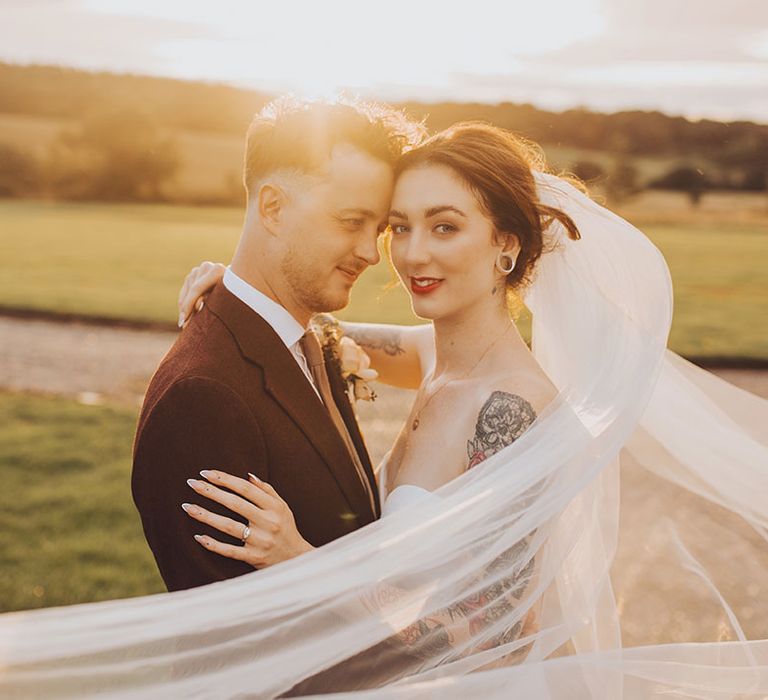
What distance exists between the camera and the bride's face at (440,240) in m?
3.34

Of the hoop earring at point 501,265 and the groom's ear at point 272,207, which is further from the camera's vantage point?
the hoop earring at point 501,265

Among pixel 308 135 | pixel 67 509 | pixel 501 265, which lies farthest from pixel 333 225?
pixel 67 509

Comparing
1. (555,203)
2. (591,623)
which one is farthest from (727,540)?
(555,203)

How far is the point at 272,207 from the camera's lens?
3.28 meters

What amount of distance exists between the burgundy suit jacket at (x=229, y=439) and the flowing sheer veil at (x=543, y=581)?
415 millimetres

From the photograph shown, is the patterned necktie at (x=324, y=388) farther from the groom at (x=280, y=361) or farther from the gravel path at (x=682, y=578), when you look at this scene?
the gravel path at (x=682, y=578)

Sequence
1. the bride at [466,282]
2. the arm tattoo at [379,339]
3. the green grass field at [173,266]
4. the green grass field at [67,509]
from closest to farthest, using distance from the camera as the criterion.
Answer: the bride at [466,282]
the arm tattoo at [379,339]
the green grass field at [67,509]
the green grass field at [173,266]

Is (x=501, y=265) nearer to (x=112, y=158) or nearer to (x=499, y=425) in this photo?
(x=499, y=425)

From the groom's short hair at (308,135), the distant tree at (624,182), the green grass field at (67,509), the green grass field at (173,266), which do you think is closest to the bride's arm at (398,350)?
the groom's short hair at (308,135)

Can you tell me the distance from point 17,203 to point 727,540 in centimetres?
4019

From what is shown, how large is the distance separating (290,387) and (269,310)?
1.16ft

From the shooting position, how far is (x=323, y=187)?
10.6 feet

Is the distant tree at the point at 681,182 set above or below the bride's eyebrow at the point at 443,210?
below

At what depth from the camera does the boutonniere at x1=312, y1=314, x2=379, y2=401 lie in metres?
3.83
